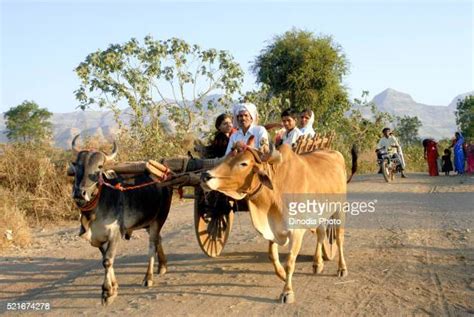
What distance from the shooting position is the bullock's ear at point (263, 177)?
4.97 meters

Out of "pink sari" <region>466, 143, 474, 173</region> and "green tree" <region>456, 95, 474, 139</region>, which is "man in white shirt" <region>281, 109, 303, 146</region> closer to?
"pink sari" <region>466, 143, 474, 173</region>

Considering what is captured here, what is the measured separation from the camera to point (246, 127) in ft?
20.0

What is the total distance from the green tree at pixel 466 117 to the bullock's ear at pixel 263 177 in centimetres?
3059

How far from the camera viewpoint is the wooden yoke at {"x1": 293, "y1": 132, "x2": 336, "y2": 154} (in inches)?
267

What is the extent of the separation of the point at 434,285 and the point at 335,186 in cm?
149

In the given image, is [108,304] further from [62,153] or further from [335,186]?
[62,153]

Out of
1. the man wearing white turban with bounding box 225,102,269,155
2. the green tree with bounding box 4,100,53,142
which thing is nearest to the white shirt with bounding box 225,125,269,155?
the man wearing white turban with bounding box 225,102,269,155

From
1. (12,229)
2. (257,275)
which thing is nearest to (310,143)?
(257,275)

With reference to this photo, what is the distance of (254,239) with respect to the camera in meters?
8.05

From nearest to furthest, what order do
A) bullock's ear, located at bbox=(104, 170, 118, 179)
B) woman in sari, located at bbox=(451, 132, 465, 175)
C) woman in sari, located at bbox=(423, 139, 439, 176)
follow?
bullock's ear, located at bbox=(104, 170, 118, 179)
woman in sari, located at bbox=(423, 139, 439, 176)
woman in sari, located at bbox=(451, 132, 465, 175)

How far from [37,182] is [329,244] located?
23.0 feet

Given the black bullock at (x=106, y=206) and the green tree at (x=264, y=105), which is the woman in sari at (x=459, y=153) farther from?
the black bullock at (x=106, y=206)

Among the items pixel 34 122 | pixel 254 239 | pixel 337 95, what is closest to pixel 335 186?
pixel 254 239

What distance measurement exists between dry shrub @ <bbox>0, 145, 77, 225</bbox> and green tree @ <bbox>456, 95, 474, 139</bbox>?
89.4ft
